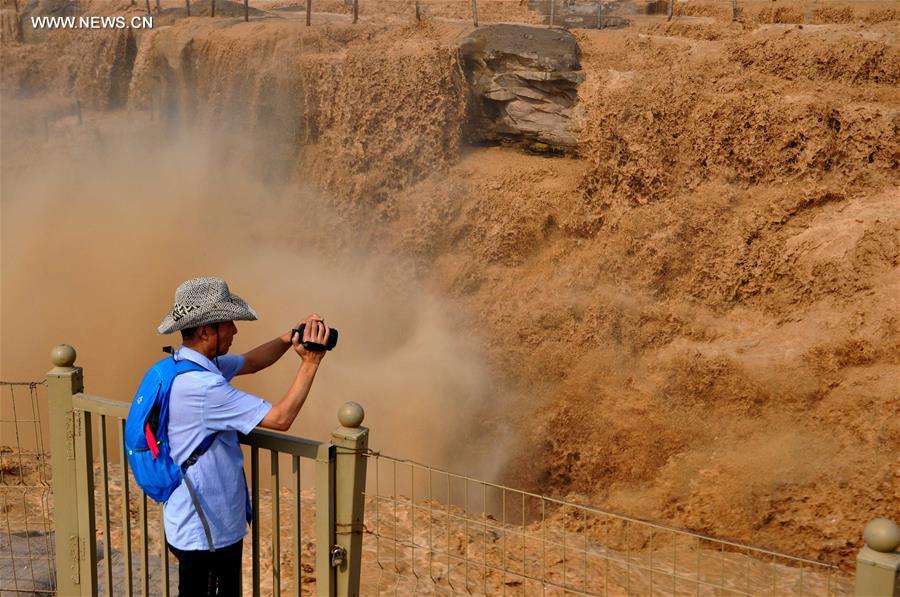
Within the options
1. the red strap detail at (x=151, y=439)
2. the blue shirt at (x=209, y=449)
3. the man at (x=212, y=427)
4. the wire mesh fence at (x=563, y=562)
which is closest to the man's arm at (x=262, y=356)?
the man at (x=212, y=427)

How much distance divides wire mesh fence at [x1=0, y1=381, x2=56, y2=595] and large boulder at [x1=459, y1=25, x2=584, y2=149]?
257 inches

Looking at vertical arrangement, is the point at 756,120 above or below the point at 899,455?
above

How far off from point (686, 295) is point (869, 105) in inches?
101

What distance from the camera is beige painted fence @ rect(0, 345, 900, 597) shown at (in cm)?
291

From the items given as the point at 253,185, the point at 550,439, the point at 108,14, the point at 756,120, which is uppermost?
the point at 108,14

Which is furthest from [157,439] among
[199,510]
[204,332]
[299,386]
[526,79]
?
[526,79]

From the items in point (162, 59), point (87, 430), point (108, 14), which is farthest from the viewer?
point (108, 14)

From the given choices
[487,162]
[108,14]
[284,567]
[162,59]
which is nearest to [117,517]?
[284,567]

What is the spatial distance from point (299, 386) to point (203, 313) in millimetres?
399

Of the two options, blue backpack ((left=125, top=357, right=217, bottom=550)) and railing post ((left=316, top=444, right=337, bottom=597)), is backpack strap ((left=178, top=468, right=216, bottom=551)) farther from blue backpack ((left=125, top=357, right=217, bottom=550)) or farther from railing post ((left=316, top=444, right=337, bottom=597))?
railing post ((left=316, top=444, right=337, bottom=597))

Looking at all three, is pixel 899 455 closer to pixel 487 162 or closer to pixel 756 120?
pixel 756 120

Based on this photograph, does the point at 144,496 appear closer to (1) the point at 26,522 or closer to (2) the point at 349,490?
(2) the point at 349,490

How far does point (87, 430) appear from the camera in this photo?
10.8 feet

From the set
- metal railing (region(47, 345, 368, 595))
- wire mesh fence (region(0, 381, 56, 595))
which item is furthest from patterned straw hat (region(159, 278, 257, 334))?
wire mesh fence (region(0, 381, 56, 595))
